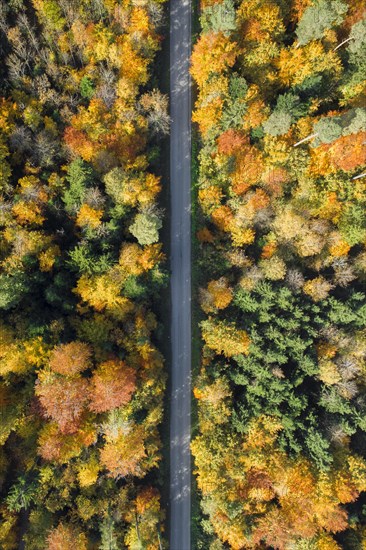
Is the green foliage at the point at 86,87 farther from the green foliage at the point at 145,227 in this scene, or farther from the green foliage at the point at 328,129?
the green foliage at the point at 328,129

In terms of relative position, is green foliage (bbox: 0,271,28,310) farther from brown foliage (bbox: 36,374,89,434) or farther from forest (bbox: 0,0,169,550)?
brown foliage (bbox: 36,374,89,434)

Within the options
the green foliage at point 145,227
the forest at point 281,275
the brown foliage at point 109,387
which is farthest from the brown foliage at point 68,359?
the forest at point 281,275

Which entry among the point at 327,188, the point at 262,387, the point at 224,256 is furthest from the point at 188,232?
the point at 262,387

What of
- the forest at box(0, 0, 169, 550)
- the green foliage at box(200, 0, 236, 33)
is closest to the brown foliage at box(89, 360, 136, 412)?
the forest at box(0, 0, 169, 550)

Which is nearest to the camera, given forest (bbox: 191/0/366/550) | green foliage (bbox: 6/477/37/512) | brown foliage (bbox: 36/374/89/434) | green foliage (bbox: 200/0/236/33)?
brown foliage (bbox: 36/374/89/434)

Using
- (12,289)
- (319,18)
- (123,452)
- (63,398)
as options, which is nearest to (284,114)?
(319,18)
